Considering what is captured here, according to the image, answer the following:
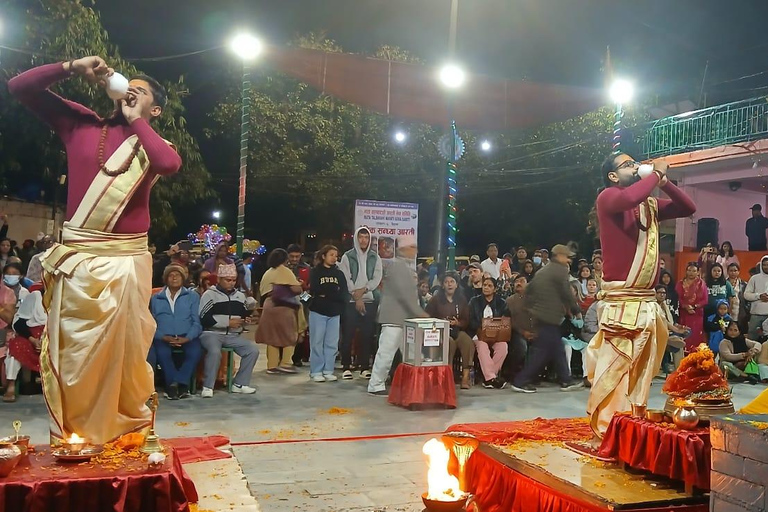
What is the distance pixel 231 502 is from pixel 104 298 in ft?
4.19

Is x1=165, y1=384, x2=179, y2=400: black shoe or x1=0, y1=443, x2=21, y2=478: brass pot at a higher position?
x1=0, y1=443, x2=21, y2=478: brass pot

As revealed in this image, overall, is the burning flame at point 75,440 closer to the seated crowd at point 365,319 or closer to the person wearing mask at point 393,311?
the seated crowd at point 365,319

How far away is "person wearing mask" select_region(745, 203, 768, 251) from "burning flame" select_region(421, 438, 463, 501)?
40.2 feet

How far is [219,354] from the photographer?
7301 mm

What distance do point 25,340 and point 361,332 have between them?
384 cm

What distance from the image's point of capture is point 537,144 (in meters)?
20.0

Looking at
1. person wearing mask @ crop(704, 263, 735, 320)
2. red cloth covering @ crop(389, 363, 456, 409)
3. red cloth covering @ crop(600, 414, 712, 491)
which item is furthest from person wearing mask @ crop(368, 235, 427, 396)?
person wearing mask @ crop(704, 263, 735, 320)

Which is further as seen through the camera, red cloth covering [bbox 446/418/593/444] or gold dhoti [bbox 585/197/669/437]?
red cloth covering [bbox 446/418/593/444]

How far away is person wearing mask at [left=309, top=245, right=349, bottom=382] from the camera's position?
27.0 feet

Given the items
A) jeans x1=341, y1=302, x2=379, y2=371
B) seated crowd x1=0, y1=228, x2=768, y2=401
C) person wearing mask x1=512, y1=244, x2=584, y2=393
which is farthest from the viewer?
jeans x1=341, y1=302, x2=379, y2=371

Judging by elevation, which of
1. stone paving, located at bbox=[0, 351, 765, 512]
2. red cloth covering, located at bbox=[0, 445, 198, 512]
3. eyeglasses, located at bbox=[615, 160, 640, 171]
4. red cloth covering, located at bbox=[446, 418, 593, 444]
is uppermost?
eyeglasses, located at bbox=[615, 160, 640, 171]

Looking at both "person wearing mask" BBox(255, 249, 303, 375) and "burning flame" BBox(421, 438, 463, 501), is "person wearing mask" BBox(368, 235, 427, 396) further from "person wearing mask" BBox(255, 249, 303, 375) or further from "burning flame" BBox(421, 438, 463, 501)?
"burning flame" BBox(421, 438, 463, 501)

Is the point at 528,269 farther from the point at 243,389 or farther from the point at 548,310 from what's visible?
Answer: the point at 243,389

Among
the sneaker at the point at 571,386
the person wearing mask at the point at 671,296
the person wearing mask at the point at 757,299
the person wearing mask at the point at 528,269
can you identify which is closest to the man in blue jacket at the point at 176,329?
the sneaker at the point at 571,386
